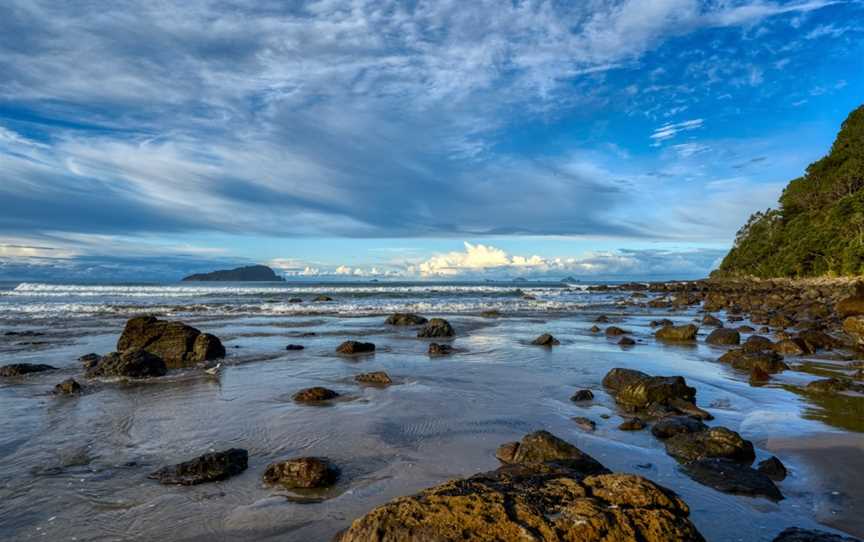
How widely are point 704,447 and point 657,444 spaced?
591 millimetres

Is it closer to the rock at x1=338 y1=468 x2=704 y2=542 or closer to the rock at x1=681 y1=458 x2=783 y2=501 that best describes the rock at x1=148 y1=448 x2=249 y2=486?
the rock at x1=338 y1=468 x2=704 y2=542

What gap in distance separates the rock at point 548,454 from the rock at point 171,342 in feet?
32.1

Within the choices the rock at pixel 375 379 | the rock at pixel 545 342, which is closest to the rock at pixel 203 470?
the rock at pixel 375 379

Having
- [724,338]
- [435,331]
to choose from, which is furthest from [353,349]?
[724,338]

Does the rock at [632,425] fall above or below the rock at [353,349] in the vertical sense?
below

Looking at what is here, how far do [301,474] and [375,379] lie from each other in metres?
4.81

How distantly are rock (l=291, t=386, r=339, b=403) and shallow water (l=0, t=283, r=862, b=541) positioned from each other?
32 cm

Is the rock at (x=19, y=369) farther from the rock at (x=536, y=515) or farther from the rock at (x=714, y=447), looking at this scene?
the rock at (x=714, y=447)

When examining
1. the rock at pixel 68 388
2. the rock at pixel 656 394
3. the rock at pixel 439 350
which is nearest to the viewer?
the rock at pixel 656 394

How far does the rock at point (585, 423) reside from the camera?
6.39 meters

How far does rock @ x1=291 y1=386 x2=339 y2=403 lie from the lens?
7.96 m

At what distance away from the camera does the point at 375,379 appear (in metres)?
9.45

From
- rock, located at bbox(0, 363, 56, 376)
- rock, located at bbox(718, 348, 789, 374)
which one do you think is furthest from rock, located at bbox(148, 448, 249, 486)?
rock, located at bbox(718, 348, 789, 374)

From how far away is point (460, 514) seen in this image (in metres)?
2.96
